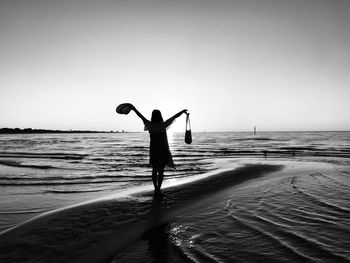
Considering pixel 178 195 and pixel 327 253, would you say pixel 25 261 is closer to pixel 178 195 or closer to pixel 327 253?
pixel 327 253

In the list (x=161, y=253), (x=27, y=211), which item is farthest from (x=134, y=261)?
(x=27, y=211)

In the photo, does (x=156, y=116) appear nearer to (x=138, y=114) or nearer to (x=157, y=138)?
(x=138, y=114)

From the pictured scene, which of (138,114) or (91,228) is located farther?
A: (138,114)

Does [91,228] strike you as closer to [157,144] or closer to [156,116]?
[157,144]

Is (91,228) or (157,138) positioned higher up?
(157,138)

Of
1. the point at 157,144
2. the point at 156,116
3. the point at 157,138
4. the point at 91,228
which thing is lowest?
the point at 91,228

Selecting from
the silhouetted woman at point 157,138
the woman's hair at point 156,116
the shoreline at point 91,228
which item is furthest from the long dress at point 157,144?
the shoreline at point 91,228

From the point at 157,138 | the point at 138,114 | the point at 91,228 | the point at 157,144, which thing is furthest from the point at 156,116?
the point at 91,228

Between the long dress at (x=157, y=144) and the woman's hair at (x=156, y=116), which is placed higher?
the woman's hair at (x=156, y=116)

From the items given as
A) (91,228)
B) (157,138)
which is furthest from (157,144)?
(91,228)

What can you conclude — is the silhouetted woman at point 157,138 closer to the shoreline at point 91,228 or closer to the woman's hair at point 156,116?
the woman's hair at point 156,116

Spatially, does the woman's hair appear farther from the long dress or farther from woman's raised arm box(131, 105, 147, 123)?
woman's raised arm box(131, 105, 147, 123)

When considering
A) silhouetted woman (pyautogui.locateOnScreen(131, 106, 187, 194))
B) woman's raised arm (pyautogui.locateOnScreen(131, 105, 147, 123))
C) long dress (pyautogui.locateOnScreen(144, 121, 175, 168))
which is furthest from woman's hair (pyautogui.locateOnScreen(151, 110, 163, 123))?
woman's raised arm (pyautogui.locateOnScreen(131, 105, 147, 123))

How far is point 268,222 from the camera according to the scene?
5.10 metres
